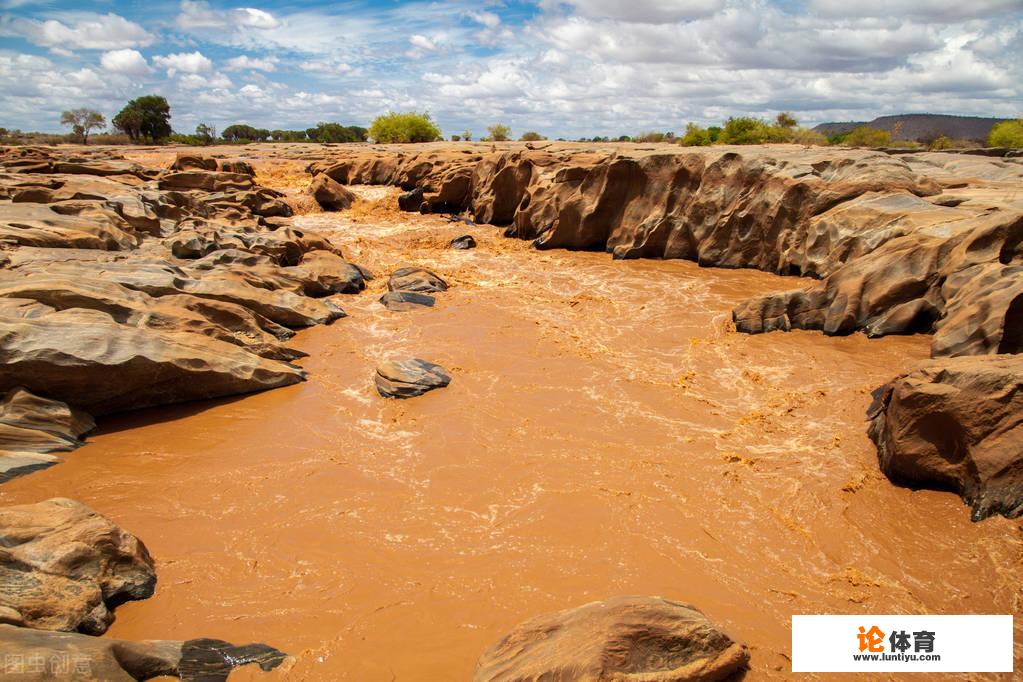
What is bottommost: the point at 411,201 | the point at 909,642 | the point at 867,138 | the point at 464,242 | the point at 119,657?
the point at 909,642

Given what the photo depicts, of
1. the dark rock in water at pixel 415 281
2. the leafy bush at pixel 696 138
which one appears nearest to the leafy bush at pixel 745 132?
the leafy bush at pixel 696 138

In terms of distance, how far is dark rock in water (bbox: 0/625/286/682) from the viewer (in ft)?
9.46

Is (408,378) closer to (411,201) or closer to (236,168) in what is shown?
(411,201)

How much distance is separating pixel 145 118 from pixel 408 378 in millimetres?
50125

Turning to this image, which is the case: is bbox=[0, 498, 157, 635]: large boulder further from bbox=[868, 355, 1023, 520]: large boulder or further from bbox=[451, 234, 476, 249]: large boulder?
bbox=[451, 234, 476, 249]: large boulder

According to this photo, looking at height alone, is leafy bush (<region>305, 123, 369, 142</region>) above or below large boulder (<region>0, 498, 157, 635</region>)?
above

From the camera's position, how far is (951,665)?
11.9 ft

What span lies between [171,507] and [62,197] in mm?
12160

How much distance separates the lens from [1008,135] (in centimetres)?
2436

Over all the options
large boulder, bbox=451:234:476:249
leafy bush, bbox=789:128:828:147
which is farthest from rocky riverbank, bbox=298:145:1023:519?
leafy bush, bbox=789:128:828:147

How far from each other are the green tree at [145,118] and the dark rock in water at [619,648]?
5469 centimetres

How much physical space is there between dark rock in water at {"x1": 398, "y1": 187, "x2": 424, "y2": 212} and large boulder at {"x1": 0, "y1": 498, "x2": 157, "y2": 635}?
17628mm

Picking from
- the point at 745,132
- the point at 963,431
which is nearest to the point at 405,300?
the point at 963,431

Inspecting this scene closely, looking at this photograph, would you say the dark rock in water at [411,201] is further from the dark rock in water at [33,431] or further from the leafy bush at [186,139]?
the leafy bush at [186,139]
